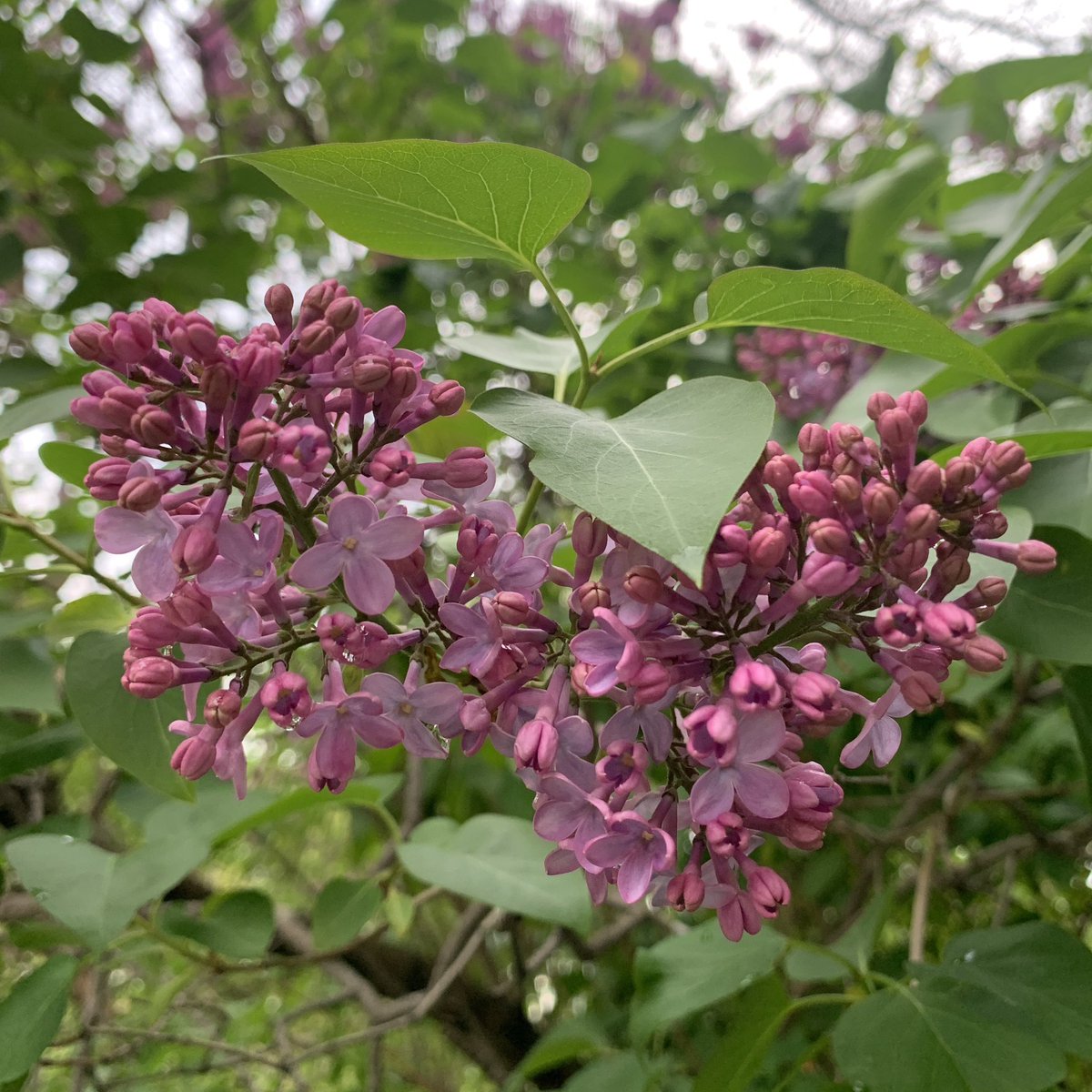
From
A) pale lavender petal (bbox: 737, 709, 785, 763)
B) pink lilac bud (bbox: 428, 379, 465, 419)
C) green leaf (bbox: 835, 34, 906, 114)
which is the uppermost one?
green leaf (bbox: 835, 34, 906, 114)

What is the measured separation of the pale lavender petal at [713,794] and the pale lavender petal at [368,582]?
225 mm

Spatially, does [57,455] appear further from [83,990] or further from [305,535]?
[83,990]

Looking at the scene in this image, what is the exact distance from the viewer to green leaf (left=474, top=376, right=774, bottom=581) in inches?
18.3

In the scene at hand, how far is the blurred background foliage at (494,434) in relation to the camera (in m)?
1.03

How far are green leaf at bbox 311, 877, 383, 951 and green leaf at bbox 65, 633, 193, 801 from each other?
414 millimetres

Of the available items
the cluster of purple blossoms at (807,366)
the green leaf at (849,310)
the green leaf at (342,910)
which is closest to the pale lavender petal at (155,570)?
the green leaf at (849,310)

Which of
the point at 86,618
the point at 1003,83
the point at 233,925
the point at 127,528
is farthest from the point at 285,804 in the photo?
the point at 1003,83

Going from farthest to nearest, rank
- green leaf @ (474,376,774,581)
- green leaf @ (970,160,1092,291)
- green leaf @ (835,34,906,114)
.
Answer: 1. green leaf @ (835,34,906,114)
2. green leaf @ (970,160,1092,291)
3. green leaf @ (474,376,774,581)

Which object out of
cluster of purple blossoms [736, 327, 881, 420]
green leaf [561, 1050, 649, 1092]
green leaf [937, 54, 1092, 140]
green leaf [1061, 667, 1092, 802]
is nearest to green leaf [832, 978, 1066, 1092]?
green leaf [1061, 667, 1092, 802]

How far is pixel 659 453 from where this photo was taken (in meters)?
0.54

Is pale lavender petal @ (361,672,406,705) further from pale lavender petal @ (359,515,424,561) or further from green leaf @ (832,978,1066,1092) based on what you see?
green leaf @ (832,978,1066,1092)

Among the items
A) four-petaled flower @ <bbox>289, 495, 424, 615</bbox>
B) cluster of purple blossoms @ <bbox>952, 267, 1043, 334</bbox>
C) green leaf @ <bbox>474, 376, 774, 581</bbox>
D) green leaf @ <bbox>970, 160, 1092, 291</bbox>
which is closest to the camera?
green leaf @ <bbox>474, 376, 774, 581</bbox>

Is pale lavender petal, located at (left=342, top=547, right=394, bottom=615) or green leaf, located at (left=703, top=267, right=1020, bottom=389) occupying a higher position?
green leaf, located at (left=703, top=267, right=1020, bottom=389)

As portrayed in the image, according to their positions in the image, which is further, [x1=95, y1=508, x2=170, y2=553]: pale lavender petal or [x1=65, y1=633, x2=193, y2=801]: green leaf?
[x1=65, y1=633, x2=193, y2=801]: green leaf
